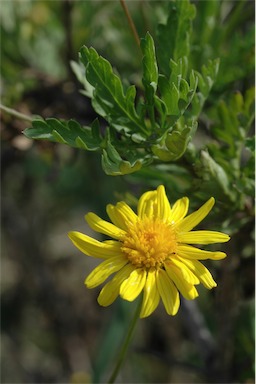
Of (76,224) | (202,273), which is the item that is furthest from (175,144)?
(76,224)

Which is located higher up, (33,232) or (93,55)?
(93,55)

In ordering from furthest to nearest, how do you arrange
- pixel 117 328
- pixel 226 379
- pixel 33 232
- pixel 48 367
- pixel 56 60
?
pixel 48 367, pixel 33 232, pixel 56 60, pixel 117 328, pixel 226 379

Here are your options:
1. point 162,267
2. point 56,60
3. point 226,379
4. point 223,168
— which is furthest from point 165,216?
point 56,60

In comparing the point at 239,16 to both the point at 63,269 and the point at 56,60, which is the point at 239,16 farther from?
the point at 63,269

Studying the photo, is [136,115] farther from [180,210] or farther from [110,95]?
[180,210]

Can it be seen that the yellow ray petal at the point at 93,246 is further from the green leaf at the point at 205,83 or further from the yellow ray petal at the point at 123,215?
the green leaf at the point at 205,83

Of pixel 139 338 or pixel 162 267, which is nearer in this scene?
pixel 162 267
